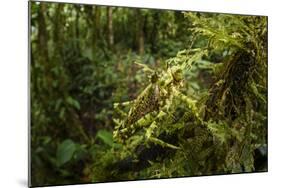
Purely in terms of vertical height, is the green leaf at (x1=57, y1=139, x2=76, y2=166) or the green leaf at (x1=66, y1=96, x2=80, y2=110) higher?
the green leaf at (x1=66, y1=96, x2=80, y2=110)

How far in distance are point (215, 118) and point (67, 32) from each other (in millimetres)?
838

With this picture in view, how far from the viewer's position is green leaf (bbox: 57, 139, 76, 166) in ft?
8.25

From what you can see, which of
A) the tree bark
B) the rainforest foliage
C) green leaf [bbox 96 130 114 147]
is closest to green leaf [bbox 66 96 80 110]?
the rainforest foliage

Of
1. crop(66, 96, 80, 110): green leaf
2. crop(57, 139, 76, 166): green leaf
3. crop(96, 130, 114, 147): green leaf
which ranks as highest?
crop(66, 96, 80, 110): green leaf

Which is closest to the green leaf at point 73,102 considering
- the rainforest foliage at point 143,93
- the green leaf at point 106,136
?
the rainforest foliage at point 143,93

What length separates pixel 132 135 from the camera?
8.68 feet

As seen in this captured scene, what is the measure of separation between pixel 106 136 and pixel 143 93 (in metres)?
0.27

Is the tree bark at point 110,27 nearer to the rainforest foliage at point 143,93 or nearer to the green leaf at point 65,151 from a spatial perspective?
the rainforest foliage at point 143,93

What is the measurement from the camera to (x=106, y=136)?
8.51ft

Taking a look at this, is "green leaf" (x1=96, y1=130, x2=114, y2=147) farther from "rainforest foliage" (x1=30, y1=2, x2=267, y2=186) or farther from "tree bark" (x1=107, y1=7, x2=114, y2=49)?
"tree bark" (x1=107, y1=7, x2=114, y2=49)

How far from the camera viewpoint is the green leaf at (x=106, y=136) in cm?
258

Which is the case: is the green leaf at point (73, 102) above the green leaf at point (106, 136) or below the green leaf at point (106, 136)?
above

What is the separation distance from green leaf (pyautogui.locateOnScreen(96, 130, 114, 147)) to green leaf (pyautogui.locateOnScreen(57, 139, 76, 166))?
0.42 feet
